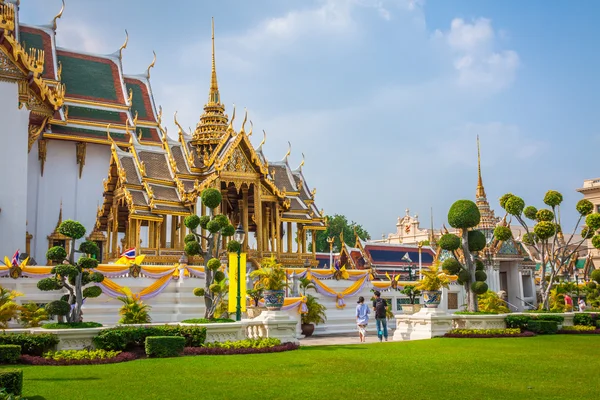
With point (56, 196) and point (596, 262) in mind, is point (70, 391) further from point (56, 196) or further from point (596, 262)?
point (596, 262)

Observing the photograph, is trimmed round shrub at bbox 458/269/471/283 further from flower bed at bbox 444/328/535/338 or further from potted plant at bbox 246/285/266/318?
potted plant at bbox 246/285/266/318

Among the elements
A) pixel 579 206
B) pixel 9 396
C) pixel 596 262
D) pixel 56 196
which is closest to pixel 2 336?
pixel 9 396

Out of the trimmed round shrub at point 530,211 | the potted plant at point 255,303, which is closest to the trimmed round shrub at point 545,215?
the trimmed round shrub at point 530,211

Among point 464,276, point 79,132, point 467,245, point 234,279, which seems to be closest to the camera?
point 234,279

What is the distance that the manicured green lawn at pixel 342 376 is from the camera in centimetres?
767

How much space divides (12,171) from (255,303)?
11.2m

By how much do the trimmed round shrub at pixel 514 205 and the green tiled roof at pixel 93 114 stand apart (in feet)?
61.3

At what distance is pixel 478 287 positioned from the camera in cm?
1688

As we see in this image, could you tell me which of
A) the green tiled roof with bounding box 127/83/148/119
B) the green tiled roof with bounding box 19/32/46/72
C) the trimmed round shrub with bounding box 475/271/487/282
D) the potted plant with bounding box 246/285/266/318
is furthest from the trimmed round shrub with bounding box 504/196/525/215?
the green tiled roof with bounding box 19/32/46/72

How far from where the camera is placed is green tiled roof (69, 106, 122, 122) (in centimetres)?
3009

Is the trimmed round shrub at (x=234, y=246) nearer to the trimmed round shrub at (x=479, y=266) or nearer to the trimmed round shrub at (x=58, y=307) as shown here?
the trimmed round shrub at (x=58, y=307)

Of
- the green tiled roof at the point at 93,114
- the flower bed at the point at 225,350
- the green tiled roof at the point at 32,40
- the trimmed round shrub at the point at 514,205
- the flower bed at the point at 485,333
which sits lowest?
the flower bed at the point at 485,333

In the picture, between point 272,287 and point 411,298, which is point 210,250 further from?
point 411,298

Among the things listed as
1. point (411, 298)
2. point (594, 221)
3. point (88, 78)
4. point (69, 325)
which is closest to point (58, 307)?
point (69, 325)
